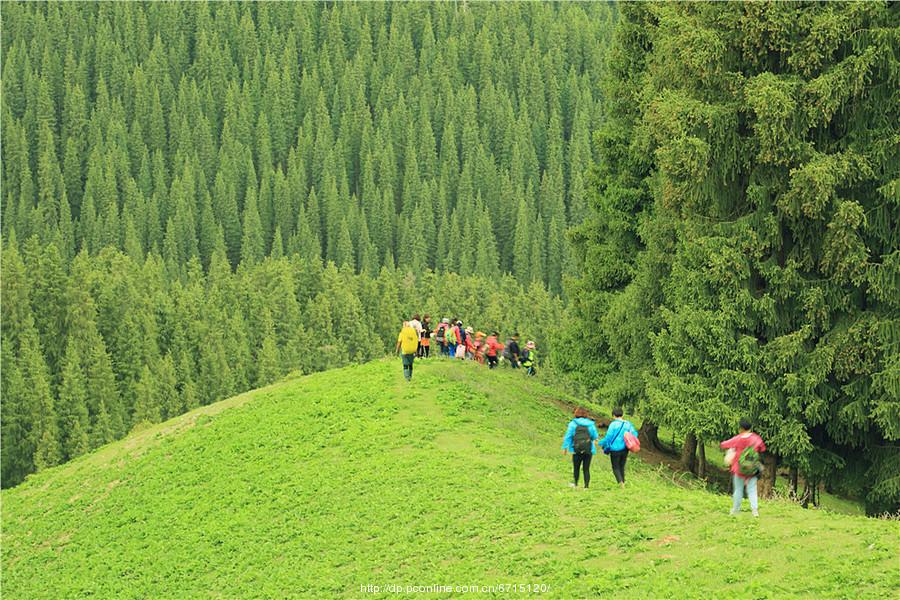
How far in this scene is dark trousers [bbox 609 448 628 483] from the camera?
1092 inches

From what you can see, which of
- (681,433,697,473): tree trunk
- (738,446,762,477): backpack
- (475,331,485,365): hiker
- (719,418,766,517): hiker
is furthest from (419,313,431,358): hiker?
(738,446,762,477): backpack

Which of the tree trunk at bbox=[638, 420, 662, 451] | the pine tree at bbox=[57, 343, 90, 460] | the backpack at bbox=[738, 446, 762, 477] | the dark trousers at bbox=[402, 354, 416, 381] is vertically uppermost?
the backpack at bbox=[738, 446, 762, 477]

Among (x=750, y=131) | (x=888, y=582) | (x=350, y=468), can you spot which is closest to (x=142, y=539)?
(x=350, y=468)

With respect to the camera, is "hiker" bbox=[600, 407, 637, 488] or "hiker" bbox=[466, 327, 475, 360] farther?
"hiker" bbox=[466, 327, 475, 360]

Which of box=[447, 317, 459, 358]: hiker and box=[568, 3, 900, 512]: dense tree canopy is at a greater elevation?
box=[568, 3, 900, 512]: dense tree canopy

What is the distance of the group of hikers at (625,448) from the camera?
78.7ft

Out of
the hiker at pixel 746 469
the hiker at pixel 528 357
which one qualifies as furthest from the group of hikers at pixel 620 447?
the hiker at pixel 528 357

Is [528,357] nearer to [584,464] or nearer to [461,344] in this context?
[461,344]

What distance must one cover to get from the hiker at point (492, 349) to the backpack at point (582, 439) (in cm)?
1831

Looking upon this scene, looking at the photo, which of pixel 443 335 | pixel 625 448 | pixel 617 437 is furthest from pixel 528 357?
pixel 617 437

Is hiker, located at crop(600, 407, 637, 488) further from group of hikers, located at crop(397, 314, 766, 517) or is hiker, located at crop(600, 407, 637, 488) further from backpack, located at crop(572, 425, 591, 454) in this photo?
backpack, located at crop(572, 425, 591, 454)

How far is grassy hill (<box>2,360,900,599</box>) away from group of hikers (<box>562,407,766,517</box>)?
0.45 metres

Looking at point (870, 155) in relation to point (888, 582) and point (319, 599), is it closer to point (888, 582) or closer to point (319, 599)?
point (888, 582)

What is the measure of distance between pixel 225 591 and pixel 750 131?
17.0 meters
